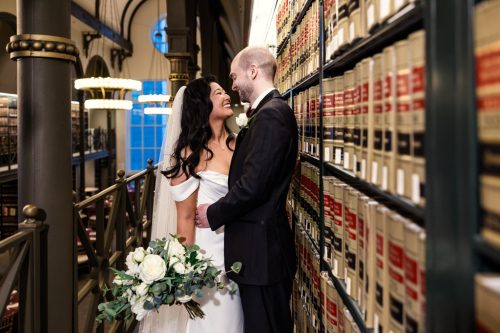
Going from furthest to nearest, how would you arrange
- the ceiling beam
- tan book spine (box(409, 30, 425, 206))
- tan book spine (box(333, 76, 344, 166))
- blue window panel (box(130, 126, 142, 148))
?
blue window panel (box(130, 126, 142, 148)) → the ceiling beam → tan book spine (box(333, 76, 344, 166)) → tan book spine (box(409, 30, 425, 206))

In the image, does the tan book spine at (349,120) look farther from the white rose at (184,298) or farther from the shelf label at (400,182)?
the white rose at (184,298)

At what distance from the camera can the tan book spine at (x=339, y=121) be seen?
179 centimetres

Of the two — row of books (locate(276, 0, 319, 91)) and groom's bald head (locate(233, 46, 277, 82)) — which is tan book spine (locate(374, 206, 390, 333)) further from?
groom's bald head (locate(233, 46, 277, 82))

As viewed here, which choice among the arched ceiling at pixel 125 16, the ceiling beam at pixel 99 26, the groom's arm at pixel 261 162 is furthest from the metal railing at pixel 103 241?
the ceiling beam at pixel 99 26

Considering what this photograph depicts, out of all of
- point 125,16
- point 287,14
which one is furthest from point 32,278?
point 125,16

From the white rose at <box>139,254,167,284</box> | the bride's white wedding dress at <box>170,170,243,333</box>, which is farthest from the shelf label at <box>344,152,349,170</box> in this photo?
the bride's white wedding dress at <box>170,170,243,333</box>

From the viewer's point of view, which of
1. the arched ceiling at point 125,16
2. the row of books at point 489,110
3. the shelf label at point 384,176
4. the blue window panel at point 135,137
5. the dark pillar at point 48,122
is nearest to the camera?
the row of books at point 489,110

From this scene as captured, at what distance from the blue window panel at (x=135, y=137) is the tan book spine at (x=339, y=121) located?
1864 cm

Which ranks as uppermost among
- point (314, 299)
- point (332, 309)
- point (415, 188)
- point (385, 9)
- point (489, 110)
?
point (385, 9)

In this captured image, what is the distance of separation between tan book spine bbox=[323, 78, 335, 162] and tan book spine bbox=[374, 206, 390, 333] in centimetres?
69

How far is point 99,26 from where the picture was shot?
1498cm

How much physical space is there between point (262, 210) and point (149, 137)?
60.0 feet

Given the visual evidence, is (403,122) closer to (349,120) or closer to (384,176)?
(384,176)

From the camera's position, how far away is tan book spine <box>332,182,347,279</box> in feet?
5.73
